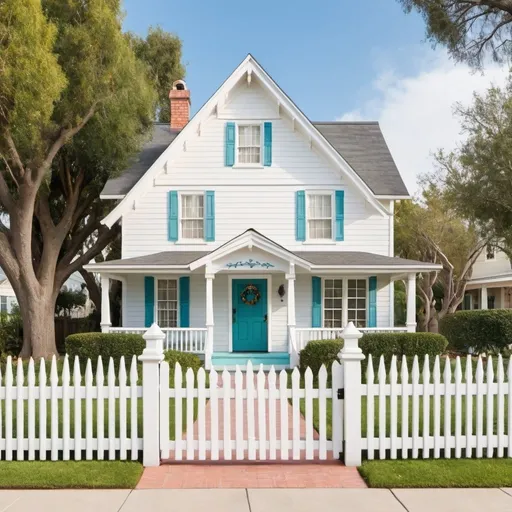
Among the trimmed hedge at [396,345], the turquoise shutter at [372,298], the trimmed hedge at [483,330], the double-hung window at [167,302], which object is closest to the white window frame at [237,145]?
the double-hung window at [167,302]

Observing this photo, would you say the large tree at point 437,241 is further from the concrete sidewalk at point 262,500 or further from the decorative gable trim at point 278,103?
the concrete sidewalk at point 262,500

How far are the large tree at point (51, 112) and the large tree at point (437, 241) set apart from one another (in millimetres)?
17275

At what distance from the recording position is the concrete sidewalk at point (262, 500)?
443 centimetres

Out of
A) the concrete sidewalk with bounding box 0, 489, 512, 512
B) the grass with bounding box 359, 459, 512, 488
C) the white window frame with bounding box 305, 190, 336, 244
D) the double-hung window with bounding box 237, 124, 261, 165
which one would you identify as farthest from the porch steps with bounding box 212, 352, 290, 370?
the concrete sidewalk with bounding box 0, 489, 512, 512

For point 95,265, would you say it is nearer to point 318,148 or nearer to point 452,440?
point 318,148

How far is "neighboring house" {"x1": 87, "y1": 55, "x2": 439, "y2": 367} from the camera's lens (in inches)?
585

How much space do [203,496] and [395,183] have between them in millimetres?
13352

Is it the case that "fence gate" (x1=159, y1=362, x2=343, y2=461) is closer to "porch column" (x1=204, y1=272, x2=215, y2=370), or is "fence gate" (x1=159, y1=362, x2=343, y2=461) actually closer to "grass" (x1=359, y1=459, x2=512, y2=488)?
"grass" (x1=359, y1=459, x2=512, y2=488)

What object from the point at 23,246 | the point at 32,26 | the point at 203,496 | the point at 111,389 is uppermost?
the point at 32,26

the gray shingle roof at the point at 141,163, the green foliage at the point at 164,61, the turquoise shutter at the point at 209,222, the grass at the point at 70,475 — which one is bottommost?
the grass at the point at 70,475

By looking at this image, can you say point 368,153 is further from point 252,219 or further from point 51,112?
point 51,112

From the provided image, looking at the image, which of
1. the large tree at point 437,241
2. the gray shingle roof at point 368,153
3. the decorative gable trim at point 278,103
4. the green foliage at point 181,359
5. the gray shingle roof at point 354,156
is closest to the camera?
the green foliage at point 181,359

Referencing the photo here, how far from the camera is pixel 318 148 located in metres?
15.3

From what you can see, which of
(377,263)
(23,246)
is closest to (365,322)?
(377,263)
